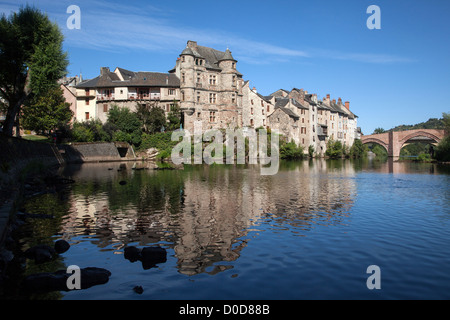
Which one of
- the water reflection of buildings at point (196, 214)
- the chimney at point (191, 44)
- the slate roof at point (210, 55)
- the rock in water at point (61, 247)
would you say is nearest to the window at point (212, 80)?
the slate roof at point (210, 55)

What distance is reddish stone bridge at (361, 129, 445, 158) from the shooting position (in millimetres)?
103875

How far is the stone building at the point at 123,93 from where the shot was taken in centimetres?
8031

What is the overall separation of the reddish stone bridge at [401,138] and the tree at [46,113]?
3715 inches

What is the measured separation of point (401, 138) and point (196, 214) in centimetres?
11347

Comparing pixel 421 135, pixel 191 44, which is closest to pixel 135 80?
pixel 191 44

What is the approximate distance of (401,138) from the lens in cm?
11750

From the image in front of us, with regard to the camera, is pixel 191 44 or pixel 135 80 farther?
pixel 135 80

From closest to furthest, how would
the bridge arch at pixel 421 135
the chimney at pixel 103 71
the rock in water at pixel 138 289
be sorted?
the rock in water at pixel 138 289 < the chimney at pixel 103 71 < the bridge arch at pixel 421 135

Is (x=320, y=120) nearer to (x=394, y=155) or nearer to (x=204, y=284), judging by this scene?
(x=394, y=155)

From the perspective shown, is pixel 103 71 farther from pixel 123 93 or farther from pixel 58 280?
pixel 58 280

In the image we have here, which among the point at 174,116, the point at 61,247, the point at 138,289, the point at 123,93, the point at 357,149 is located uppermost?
the point at 123,93

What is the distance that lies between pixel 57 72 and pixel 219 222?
3003 cm

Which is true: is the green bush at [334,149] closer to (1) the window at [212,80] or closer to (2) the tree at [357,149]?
(2) the tree at [357,149]

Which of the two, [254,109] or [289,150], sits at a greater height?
[254,109]
